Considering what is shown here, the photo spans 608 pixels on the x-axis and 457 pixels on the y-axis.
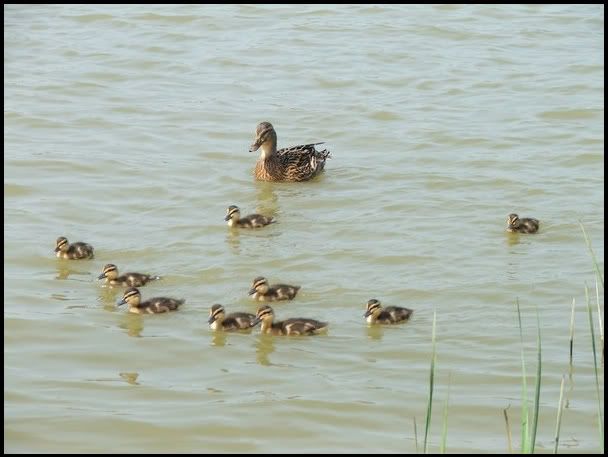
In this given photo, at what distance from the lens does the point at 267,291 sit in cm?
765

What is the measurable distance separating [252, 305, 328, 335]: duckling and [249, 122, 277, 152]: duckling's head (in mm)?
3386

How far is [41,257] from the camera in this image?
27.6 ft

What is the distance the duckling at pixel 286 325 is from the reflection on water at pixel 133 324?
623 mm

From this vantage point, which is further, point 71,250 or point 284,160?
point 284,160

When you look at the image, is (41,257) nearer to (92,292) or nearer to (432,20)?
(92,292)

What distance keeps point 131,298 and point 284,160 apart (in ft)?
10.8

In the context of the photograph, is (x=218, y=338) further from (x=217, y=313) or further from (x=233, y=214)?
(x=233, y=214)

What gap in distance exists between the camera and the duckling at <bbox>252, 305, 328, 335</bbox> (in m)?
7.08

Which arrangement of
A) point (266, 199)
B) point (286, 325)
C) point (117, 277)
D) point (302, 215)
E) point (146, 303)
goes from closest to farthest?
point (286, 325) < point (146, 303) < point (117, 277) < point (302, 215) < point (266, 199)


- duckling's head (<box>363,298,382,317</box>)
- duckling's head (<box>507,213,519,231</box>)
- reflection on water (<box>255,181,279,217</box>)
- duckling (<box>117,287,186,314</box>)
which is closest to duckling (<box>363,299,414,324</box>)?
duckling's head (<box>363,298,382,317</box>)

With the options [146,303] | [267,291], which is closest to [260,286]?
[267,291]

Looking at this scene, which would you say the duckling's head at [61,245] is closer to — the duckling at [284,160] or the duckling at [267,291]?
the duckling at [267,291]

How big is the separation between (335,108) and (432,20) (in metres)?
3.32

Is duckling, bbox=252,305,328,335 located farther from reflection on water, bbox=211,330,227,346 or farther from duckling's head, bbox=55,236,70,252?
duckling's head, bbox=55,236,70,252
